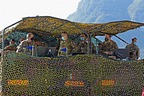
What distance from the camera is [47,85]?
12.4m

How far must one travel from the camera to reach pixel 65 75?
1244 centimetres

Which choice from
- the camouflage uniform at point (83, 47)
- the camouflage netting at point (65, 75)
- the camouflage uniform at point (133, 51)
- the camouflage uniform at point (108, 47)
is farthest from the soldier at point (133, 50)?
the camouflage netting at point (65, 75)

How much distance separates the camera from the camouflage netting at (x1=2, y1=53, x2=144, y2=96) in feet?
39.8

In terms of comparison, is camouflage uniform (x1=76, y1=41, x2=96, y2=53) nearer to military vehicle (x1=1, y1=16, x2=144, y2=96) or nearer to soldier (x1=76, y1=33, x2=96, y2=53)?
soldier (x1=76, y1=33, x2=96, y2=53)

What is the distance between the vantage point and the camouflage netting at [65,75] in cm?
1212

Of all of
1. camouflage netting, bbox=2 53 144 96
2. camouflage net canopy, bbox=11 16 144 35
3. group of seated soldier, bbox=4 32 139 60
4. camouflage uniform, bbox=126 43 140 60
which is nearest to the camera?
camouflage netting, bbox=2 53 144 96

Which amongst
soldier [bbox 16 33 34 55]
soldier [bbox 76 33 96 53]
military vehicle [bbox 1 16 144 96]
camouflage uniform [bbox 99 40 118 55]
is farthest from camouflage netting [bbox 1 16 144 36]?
military vehicle [bbox 1 16 144 96]

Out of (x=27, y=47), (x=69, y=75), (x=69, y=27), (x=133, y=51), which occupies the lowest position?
(x=69, y=75)

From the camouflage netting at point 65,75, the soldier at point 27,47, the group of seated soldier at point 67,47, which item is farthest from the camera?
the group of seated soldier at point 67,47

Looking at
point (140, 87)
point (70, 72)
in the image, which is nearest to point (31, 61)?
point (70, 72)

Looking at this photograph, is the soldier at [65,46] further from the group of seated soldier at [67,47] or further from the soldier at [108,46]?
the soldier at [108,46]

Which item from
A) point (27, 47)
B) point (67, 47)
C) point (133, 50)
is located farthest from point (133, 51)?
point (27, 47)

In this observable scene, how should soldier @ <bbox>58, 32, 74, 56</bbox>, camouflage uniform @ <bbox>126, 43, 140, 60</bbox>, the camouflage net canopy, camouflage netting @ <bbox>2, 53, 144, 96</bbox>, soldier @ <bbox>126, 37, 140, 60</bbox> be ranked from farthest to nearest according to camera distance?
soldier @ <bbox>126, 37, 140, 60</bbox> < camouflage uniform @ <bbox>126, 43, 140, 60</bbox> < the camouflage net canopy < soldier @ <bbox>58, 32, 74, 56</bbox> < camouflage netting @ <bbox>2, 53, 144, 96</bbox>

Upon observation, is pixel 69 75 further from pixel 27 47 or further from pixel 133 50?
pixel 133 50
